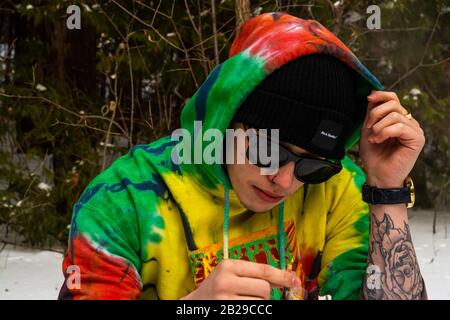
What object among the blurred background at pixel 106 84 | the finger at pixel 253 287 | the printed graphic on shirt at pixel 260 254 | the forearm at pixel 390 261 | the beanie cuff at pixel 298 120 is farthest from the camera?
the blurred background at pixel 106 84

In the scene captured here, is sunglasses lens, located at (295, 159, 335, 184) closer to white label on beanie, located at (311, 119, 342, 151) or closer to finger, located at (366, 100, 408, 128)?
white label on beanie, located at (311, 119, 342, 151)

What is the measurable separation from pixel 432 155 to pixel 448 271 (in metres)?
2.08

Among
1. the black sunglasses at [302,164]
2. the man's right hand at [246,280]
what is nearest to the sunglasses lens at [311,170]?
the black sunglasses at [302,164]

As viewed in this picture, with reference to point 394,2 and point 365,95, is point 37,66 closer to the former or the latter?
point 394,2

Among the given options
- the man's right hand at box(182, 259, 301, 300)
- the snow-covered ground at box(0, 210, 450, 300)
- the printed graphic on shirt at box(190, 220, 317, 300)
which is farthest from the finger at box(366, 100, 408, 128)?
the snow-covered ground at box(0, 210, 450, 300)

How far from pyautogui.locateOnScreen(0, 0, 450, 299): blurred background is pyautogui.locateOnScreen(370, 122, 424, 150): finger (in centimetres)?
296

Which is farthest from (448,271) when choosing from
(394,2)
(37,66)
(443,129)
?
(37,66)

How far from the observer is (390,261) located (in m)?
1.63

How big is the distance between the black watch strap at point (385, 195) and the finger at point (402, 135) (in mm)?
121

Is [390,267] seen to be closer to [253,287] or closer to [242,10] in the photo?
[253,287]

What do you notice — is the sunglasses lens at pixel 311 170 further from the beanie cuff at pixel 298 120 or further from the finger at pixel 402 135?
the finger at pixel 402 135

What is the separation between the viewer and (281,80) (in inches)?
55.1

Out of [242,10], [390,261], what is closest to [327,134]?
[390,261]

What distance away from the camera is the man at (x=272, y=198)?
1.39 m
